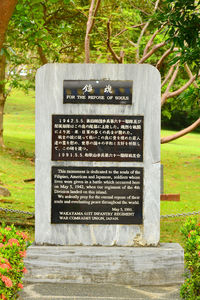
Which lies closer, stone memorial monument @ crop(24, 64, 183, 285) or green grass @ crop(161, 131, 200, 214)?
stone memorial monument @ crop(24, 64, 183, 285)

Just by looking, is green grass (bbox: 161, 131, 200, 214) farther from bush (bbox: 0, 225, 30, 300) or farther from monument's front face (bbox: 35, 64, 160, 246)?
bush (bbox: 0, 225, 30, 300)

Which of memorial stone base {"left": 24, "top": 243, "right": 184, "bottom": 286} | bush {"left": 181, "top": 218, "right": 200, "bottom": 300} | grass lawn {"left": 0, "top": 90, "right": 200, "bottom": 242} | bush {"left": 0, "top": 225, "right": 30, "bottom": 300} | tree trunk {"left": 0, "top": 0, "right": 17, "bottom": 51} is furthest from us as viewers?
grass lawn {"left": 0, "top": 90, "right": 200, "bottom": 242}

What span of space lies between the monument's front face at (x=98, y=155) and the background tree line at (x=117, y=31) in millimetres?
765

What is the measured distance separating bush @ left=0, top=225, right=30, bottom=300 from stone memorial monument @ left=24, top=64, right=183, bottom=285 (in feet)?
3.94

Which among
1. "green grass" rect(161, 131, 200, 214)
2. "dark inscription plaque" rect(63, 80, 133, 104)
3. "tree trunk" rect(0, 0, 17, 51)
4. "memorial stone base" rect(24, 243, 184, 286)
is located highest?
"tree trunk" rect(0, 0, 17, 51)

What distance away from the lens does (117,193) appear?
6797mm

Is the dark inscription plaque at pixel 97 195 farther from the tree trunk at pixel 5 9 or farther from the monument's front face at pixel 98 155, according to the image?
the tree trunk at pixel 5 9

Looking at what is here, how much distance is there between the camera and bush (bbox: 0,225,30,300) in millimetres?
4508

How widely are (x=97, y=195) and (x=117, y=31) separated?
11.9 m

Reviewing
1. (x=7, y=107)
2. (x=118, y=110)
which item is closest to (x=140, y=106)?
(x=118, y=110)

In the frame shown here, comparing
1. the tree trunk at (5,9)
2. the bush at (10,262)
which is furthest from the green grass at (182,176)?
the bush at (10,262)

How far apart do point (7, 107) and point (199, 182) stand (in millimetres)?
44146

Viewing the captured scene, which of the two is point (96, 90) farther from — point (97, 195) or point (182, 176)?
point (182, 176)

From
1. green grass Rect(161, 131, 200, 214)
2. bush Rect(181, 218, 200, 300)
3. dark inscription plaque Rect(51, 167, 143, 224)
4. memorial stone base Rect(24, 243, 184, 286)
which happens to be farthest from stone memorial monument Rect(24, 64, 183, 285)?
green grass Rect(161, 131, 200, 214)
